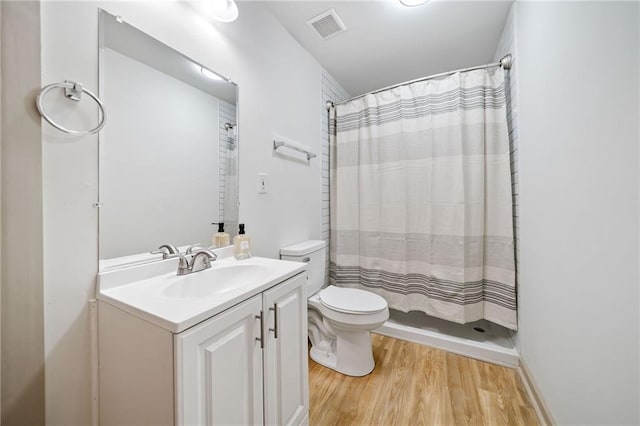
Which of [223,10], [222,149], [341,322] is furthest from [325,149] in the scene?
[341,322]

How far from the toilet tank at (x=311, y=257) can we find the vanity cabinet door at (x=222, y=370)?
821mm

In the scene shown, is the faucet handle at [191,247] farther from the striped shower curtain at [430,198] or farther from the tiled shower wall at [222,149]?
the striped shower curtain at [430,198]

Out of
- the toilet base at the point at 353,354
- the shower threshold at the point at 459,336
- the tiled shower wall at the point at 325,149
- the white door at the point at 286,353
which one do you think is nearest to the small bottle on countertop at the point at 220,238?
the white door at the point at 286,353

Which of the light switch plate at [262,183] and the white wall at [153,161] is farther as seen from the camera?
the light switch plate at [262,183]

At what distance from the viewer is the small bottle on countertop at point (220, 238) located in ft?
4.18

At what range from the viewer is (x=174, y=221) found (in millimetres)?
1120

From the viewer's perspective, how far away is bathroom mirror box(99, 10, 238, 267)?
90 centimetres

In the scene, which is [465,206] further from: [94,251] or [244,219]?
[94,251]

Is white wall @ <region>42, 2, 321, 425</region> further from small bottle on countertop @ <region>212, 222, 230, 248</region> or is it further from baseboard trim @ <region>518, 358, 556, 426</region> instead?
baseboard trim @ <region>518, 358, 556, 426</region>

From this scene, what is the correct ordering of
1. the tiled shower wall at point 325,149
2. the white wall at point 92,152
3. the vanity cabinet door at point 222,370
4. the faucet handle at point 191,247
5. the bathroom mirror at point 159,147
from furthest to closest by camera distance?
the tiled shower wall at point 325,149 → the faucet handle at point 191,247 → the bathroom mirror at point 159,147 → the white wall at point 92,152 → the vanity cabinet door at point 222,370

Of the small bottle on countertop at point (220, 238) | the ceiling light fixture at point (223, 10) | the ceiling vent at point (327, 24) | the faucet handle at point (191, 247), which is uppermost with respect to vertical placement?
the ceiling vent at point (327, 24)

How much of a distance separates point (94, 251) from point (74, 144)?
1.20ft

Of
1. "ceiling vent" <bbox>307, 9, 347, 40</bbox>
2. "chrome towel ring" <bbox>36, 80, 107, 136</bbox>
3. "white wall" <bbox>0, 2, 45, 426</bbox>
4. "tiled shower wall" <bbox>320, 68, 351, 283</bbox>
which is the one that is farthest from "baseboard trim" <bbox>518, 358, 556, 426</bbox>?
"ceiling vent" <bbox>307, 9, 347, 40</bbox>

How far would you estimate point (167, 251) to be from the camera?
1.05 meters
